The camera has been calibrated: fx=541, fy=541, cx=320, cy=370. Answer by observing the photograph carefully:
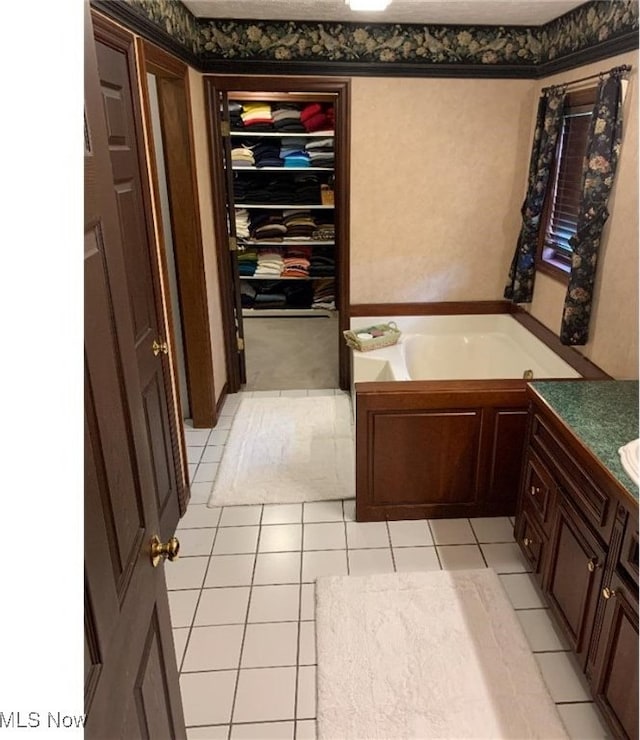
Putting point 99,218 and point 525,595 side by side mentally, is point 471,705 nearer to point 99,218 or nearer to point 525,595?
point 525,595

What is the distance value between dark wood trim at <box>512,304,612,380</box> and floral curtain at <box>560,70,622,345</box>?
0.13 meters

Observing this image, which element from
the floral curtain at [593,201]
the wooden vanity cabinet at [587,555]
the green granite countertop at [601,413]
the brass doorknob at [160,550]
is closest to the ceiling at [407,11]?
the floral curtain at [593,201]

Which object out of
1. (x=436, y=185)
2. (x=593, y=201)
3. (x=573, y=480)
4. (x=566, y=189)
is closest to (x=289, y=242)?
(x=436, y=185)

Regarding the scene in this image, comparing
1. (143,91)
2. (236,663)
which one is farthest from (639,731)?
(143,91)

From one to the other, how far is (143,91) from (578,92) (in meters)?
2.21

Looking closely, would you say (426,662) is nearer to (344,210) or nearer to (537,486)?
(537,486)

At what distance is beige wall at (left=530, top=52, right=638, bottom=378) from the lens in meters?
2.35

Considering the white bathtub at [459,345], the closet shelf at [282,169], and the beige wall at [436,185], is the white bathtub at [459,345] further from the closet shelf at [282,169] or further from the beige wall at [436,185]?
the closet shelf at [282,169]

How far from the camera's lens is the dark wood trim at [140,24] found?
184 cm

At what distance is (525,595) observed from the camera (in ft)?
7.21

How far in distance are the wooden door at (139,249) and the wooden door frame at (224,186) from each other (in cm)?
138

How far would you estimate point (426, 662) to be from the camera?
6.24 feet

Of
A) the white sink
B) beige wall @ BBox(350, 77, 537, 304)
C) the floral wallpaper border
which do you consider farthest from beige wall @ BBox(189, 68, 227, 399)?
the white sink
